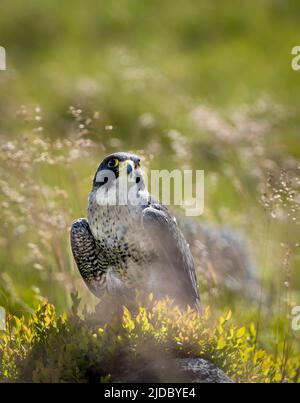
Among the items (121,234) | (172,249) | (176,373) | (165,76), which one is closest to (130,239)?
(121,234)

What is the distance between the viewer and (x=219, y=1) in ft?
85.6

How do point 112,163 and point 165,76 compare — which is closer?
point 112,163

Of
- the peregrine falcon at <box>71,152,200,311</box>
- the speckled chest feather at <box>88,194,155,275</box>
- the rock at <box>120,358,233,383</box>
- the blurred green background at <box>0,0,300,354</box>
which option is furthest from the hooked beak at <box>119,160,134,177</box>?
the blurred green background at <box>0,0,300,354</box>

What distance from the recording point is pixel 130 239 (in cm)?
566

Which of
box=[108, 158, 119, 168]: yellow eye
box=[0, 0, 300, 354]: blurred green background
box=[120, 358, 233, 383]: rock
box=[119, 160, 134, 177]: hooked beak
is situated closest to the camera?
box=[120, 358, 233, 383]: rock

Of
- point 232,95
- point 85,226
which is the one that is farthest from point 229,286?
point 232,95

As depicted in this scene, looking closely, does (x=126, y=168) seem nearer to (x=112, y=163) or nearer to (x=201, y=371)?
(x=112, y=163)

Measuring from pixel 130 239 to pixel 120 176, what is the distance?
44 cm

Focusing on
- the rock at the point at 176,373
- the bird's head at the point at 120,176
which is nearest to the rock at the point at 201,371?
the rock at the point at 176,373

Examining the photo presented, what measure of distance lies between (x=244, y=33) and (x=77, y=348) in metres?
20.4

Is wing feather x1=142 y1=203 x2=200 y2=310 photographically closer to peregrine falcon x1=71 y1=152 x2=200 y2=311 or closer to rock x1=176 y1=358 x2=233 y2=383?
peregrine falcon x1=71 y1=152 x2=200 y2=311

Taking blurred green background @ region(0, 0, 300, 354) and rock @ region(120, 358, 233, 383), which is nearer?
rock @ region(120, 358, 233, 383)

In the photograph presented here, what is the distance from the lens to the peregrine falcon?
566 centimetres

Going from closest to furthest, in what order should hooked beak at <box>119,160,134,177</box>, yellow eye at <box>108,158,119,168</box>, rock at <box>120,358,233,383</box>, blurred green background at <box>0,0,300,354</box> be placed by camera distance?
1. rock at <box>120,358,233,383</box>
2. hooked beak at <box>119,160,134,177</box>
3. yellow eye at <box>108,158,119,168</box>
4. blurred green background at <box>0,0,300,354</box>
